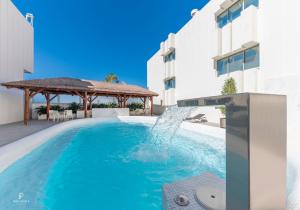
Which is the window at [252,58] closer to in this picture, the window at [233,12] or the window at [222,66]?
the window at [222,66]

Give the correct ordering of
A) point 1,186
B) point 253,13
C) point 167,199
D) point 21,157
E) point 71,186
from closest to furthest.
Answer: point 167,199, point 1,186, point 71,186, point 21,157, point 253,13

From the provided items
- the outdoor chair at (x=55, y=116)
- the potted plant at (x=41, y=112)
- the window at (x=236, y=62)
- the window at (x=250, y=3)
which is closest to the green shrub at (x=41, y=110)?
the potted plant at (x=41, y=112)

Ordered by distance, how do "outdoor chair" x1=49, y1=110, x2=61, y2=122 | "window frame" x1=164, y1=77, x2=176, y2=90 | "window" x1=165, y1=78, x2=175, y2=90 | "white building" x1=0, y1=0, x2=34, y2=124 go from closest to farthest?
1. "white building" x1=0, y1=0, x2=34, y2=124
2. "outdoor chair" x1=49, y1=110, x2=61, y2=122
3. "window frame" x1=164, y1=77, x2=176, y2=90
4. "window" x1=165, y1=78, x2=175, y2=90

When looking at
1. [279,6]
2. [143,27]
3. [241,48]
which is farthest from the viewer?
[143,27]

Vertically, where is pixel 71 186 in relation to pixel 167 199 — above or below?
below

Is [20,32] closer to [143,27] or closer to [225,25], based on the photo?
[225,25]

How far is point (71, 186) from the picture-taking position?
3.32m

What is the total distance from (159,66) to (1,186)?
70.3ft

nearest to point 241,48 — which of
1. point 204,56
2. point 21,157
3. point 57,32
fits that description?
point 204,56

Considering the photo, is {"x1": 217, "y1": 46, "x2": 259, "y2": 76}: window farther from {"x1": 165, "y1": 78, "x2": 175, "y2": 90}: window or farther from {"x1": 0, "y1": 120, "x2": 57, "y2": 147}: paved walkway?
{"x1": 0, "y1": 120, "x2": 57, "y2": 147}: paved walkway

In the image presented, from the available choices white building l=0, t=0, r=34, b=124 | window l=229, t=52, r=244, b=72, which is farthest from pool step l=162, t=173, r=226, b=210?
white building l=0, t=0, r=34, b=124

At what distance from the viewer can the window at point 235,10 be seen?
10696 mm

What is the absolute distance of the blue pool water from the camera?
2801mm

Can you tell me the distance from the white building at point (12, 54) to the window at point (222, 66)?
16.2 metres
